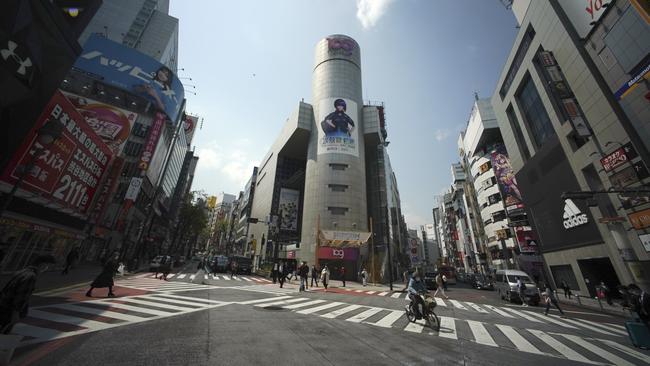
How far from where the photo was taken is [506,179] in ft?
145

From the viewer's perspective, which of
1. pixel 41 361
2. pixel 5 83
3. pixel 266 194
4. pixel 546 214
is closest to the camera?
pixel 41 361

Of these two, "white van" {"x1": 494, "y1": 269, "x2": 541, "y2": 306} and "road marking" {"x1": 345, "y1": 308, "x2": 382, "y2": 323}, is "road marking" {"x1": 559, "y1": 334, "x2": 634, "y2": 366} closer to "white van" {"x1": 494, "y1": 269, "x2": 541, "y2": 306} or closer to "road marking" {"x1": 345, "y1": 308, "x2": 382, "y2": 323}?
"road marking" {"x1": 345, "y1": 308, "x2": 382, "y2": 323}

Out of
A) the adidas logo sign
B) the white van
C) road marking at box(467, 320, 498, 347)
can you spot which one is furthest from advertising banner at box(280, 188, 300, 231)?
road marking at box(467, 320, 498, 347)

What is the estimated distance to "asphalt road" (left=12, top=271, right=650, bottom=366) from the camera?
4.69 meters

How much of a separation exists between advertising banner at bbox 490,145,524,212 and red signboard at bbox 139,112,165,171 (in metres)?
57.1

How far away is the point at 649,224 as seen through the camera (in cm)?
1656

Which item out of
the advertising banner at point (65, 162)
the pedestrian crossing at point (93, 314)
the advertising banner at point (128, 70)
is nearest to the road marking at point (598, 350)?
the pedestrian crossing at point (93, 314)

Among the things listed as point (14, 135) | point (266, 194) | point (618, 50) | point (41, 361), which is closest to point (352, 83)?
point (266, 194)

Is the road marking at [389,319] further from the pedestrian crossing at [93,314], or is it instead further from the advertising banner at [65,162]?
the advertising banner at [65,162]

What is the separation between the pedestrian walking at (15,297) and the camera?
13.9ft

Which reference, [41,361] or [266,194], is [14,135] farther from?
[266,194]

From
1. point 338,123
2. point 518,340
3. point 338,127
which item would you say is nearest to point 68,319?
point 518,340

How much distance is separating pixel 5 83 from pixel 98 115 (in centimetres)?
3229

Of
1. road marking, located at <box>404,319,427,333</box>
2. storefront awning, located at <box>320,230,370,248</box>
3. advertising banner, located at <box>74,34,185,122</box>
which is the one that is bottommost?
road marking, located at <box>404,319,427,333</box>
